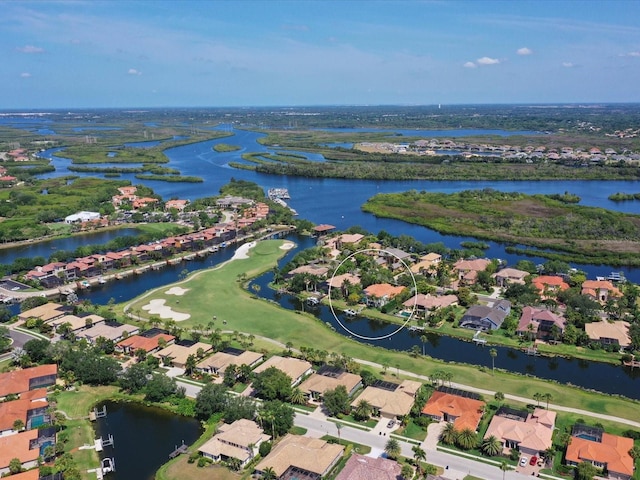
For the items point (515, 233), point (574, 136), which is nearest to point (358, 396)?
Answer: point (515, 233)

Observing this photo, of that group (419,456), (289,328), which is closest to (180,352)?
(289,328)

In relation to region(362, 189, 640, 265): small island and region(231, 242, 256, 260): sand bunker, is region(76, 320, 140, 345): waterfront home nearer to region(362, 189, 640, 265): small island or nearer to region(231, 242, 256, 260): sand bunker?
region(231, 242, 256, 260): sand bunker

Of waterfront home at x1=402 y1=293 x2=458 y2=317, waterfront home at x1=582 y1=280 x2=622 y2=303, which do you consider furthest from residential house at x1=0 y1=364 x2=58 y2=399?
waterfront home at x1=582 y1=280 x2=622 y2=303

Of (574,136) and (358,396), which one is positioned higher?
(574,136)

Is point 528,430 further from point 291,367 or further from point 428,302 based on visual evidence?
point 428,302

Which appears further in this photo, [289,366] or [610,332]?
[610,332]

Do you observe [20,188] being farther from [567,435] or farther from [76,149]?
[567,435]
